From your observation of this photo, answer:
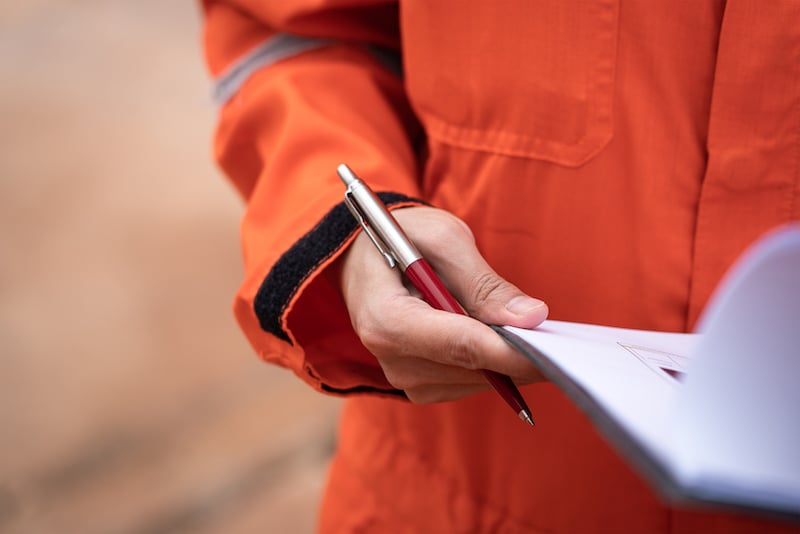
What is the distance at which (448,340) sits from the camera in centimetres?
40

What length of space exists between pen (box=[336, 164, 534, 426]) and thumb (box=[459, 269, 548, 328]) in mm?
10

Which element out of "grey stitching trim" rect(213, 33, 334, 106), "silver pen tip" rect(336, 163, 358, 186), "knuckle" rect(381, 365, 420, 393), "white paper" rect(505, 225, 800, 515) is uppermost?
"grey stitching trim" rect(213, 33, 334, 106)

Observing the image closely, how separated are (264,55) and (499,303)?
1.16 ft

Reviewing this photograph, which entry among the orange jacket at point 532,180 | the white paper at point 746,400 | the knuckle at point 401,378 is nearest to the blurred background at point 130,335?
the orange jacket at point 532,180

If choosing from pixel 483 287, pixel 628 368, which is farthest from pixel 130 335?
pixel 628 368

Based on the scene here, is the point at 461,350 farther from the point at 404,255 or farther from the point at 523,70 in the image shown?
the point at 523,70

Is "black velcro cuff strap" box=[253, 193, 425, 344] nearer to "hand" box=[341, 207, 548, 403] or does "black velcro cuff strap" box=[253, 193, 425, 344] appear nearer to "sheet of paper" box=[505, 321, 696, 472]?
"hand" box=[341, 207, 548, 403]

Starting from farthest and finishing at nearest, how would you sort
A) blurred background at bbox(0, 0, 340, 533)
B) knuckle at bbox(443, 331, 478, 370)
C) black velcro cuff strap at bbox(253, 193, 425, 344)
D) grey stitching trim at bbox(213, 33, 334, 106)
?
blurred background at bbox(0, 0, 340, 533)
grey stitching trim at bbox(213, 33, 334, 106)
black velcro cuff strap at bbox(253, 193, 425, 344)
knuckle at bbox(443, 331, 478, 370)

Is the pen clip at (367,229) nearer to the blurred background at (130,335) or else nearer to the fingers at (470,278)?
the fingers at (470,278)

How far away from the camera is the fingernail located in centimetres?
39

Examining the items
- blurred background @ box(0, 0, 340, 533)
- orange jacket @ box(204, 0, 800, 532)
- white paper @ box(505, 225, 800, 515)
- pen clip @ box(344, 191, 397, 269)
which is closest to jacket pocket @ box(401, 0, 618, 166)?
orange jacket @ box(204, 0, 800, 532)

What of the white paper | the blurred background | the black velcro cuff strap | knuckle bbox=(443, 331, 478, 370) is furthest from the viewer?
the blurred background

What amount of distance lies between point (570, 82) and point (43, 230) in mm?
1889

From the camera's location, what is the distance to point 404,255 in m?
0.44
